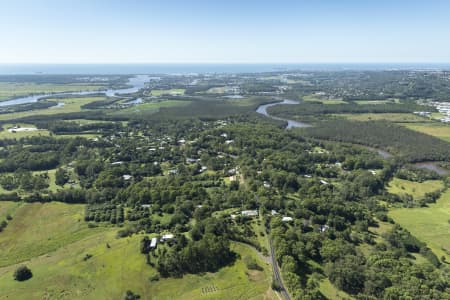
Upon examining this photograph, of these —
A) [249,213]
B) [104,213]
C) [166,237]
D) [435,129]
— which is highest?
[435,129]

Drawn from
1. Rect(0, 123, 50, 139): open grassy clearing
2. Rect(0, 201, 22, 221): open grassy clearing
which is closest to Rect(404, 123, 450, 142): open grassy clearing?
Rect(0, 201, 22, 221): open grassy clearing

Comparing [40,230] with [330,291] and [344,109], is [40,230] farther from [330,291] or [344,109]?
[344,109]

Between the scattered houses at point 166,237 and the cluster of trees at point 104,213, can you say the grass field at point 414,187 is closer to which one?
the scattered houses at point 166,237

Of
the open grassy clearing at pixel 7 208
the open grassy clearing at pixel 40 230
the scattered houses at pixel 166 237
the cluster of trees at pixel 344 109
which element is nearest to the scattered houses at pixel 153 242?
the scattered houses at pixel 166 237

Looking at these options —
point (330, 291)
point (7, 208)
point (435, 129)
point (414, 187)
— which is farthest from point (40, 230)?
point (435, 129)

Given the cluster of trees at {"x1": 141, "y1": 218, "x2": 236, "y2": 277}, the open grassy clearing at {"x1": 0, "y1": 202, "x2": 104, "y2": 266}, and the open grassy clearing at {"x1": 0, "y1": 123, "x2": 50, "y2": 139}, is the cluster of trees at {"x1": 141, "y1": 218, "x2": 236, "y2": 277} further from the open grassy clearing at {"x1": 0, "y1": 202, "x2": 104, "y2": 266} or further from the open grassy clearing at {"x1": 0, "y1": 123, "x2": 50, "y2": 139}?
the open grassy clearing at {"x1": 0, "y1": 123, "x2": 50, "y2": 139}

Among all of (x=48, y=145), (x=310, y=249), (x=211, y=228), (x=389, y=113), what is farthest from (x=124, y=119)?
(x=389, y=113)
